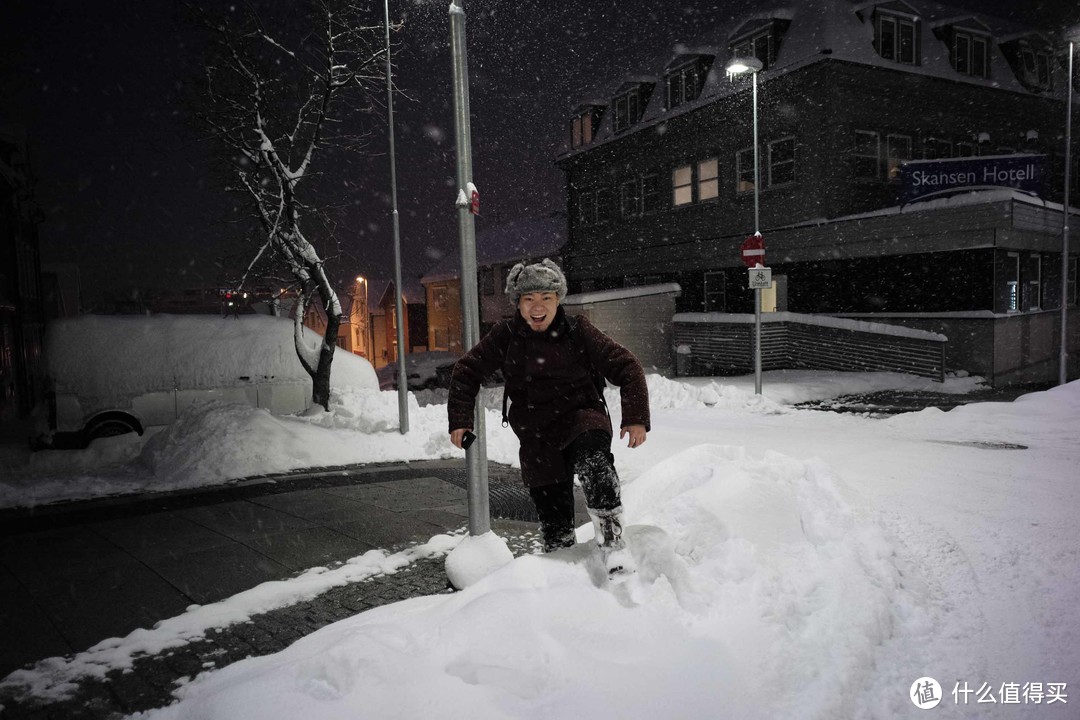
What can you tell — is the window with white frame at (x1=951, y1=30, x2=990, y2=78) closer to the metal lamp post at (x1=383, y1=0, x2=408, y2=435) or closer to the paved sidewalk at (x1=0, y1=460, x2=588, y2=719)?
the metal lamp post at (x1=383, y1=0, x2=408, y2=435)

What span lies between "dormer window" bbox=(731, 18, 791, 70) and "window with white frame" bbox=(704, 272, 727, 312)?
7289mm

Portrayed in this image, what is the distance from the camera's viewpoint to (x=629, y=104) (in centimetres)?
2820

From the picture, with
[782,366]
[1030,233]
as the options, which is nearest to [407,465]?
[782,366]

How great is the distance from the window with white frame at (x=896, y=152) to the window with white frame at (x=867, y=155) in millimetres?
436

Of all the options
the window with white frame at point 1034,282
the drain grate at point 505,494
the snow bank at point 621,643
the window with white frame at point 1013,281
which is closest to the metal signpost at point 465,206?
the drain grate at point 505,494

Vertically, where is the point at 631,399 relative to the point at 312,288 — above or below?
below

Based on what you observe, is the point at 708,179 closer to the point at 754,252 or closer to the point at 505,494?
the point at 754,252

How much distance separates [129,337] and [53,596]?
6.56 metres

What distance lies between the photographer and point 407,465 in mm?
9258

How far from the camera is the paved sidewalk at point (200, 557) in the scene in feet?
12.2

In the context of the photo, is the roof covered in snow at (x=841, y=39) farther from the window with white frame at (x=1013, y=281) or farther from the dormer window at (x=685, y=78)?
the window with white frame at (x=1013, y=281)

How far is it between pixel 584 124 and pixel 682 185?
722 cm

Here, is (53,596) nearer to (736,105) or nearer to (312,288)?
(312,288)

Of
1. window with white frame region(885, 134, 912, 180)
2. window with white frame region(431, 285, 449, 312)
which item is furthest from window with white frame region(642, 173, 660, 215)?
window with white frame region(431, 285, 449, 312)
